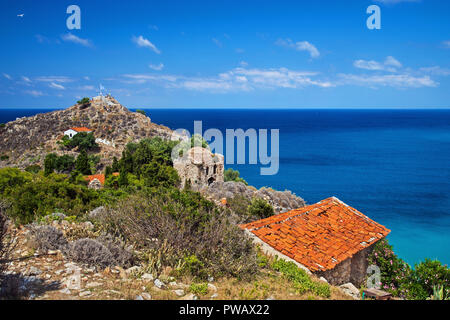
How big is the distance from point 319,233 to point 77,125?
220 feet

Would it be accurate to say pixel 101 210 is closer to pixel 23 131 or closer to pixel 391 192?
pixel 391 192

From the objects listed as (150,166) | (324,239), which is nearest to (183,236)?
(324,239)

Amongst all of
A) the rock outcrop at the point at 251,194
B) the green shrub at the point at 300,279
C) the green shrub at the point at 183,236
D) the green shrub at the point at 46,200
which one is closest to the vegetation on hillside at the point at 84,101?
the rock outcrop at the point at 251,194

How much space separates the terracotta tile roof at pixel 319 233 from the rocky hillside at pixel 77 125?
157ft

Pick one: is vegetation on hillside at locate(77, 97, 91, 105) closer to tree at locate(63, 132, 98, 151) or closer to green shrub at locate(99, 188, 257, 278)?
tree at locate(63, 132, 98, 151)

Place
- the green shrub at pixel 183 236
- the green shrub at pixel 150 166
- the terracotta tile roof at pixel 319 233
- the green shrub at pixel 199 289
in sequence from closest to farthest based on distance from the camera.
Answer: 1. the green shrub at pixel 199 289
2. the green shrub at pixel 183 236
3. the terracotta tile roof at pixel 319 233
4. the green shrub at pixel 150 166

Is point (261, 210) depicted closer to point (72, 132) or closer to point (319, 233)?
point (319, 233)

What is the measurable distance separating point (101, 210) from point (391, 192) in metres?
53.5

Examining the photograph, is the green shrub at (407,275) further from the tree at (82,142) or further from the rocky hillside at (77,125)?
the tree at (82,142)

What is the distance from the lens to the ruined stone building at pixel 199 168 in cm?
2941

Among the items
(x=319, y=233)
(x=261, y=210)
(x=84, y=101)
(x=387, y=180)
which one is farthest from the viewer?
(x=84, y=101)

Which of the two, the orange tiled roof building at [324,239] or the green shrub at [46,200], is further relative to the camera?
the green shrub at [46,200]

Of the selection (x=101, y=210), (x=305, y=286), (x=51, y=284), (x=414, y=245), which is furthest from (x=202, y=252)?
(x=414, y=245)

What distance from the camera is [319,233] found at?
11641 mm
